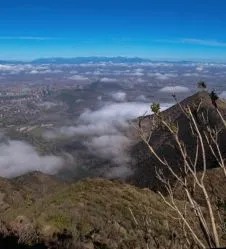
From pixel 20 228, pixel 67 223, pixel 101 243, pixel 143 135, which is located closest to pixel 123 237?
pixel 101 243

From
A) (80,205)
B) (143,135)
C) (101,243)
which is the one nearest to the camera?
(143,135)

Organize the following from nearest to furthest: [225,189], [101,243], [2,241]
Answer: [2,241], [101,243], [225,189]

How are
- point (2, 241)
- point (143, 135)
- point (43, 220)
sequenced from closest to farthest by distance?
point (143, 135)
point (2, 241)
point (43, 220)

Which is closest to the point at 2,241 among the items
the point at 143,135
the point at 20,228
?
the point at 20,228

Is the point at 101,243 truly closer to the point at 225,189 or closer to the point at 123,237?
the point at 123,237

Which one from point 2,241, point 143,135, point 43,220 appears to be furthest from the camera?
point 43,220

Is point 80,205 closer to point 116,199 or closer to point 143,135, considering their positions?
point 116,199

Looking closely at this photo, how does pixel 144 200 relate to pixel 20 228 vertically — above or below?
below

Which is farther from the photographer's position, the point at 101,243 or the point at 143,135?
the point at 101,243

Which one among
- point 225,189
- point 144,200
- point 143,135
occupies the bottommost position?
point 225,189
